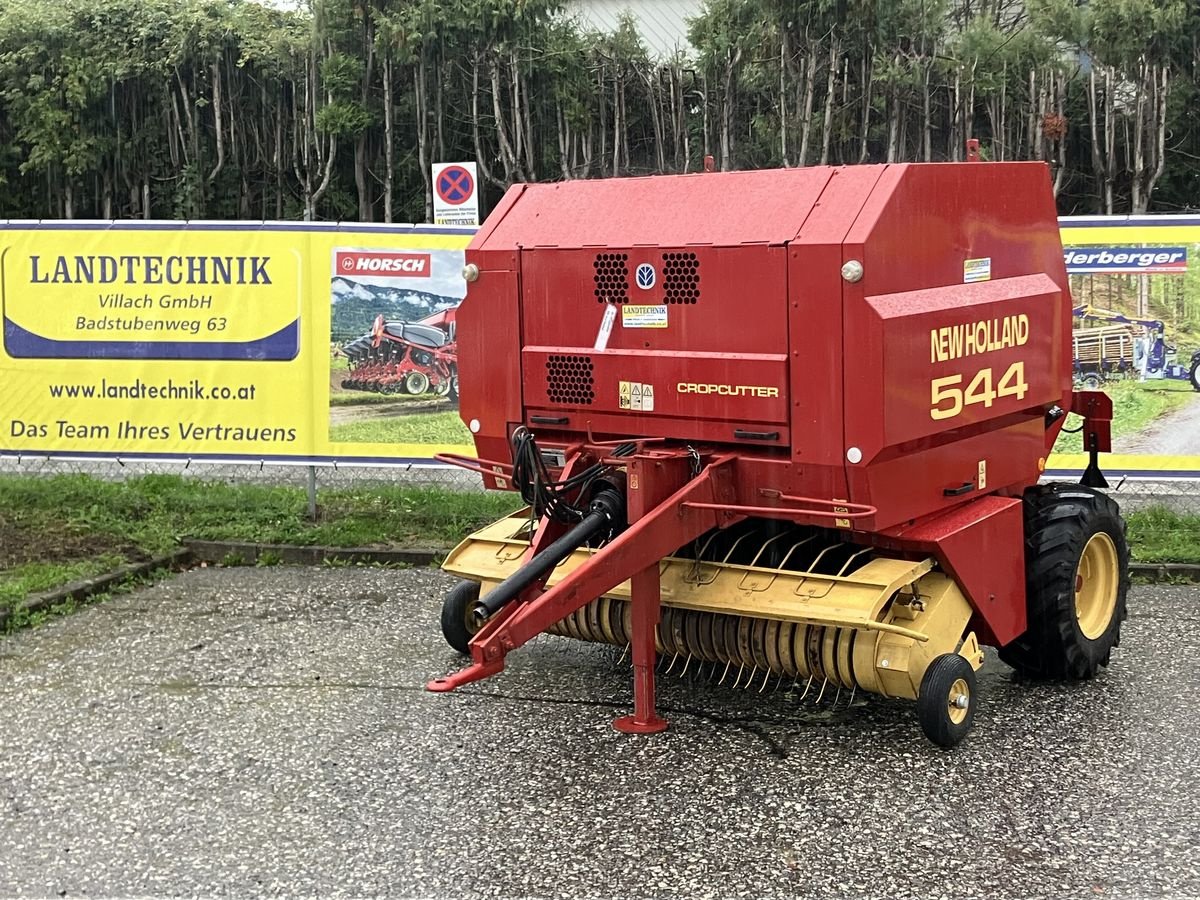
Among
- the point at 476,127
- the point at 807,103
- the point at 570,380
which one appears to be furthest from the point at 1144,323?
the point at 476,127

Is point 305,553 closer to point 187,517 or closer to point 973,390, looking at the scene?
point 187,517

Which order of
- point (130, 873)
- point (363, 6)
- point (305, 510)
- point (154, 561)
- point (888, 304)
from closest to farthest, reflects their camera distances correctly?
point (130, 873), point (888, 304), point (154, 561), point (305, 510), point (363, 6)

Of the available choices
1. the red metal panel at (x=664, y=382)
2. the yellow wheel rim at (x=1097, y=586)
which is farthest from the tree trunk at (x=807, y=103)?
the red metal panel at (x=664, y=382)

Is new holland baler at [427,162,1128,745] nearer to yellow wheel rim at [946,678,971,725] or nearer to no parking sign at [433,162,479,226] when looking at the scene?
yellow wheel rim at [946,678,971,725]

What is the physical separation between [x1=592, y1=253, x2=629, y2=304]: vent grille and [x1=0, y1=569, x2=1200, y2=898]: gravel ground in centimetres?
184

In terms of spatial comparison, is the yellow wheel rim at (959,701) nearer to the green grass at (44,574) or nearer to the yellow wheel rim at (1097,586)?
the yellow wheel rim at (1097,586)

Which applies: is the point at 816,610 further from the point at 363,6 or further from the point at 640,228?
the point at 363,6

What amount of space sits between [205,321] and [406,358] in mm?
1405

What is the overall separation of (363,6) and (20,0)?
6.79 metres

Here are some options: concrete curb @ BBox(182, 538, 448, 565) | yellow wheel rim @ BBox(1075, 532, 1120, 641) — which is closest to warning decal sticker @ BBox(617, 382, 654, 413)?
→ yellow wheel rim @ BBox(1075, 532, 1120, 641)

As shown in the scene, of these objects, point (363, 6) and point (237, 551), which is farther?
point (363, 6)

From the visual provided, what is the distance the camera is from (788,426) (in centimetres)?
556

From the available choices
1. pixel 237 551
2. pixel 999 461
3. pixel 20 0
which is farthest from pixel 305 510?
pixel 20 0

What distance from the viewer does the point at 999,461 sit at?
6355 mm
